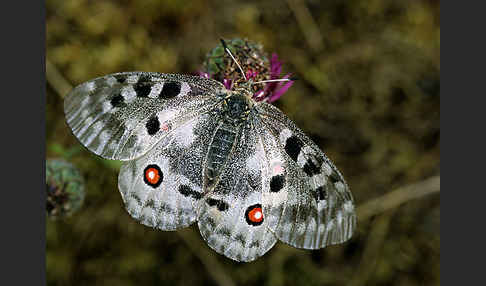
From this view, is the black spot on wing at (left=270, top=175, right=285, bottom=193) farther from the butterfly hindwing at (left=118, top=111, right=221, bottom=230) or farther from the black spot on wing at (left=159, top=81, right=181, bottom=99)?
the black spot on wing at (left=159, top=81, right=181, bottom=99)

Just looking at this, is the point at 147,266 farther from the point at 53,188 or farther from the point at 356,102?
the point at 356,102

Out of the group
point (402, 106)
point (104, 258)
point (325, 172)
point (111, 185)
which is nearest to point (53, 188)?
point (111, 185)

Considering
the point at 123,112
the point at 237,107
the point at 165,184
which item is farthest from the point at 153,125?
the point at 237,107

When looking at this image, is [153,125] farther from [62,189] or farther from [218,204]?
[62,189]

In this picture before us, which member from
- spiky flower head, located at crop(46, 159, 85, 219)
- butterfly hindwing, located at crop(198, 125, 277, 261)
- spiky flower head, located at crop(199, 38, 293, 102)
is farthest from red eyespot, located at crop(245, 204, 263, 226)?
spiky flower head, located at crop(46, 159, 85, 219)

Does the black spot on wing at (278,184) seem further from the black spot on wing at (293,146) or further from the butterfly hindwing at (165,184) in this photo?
the butterfly hindwing at (165,184)

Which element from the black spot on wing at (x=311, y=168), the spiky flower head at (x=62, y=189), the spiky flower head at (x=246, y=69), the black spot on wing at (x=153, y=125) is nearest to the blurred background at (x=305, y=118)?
the spiky flower head at (x=62, y=189)
